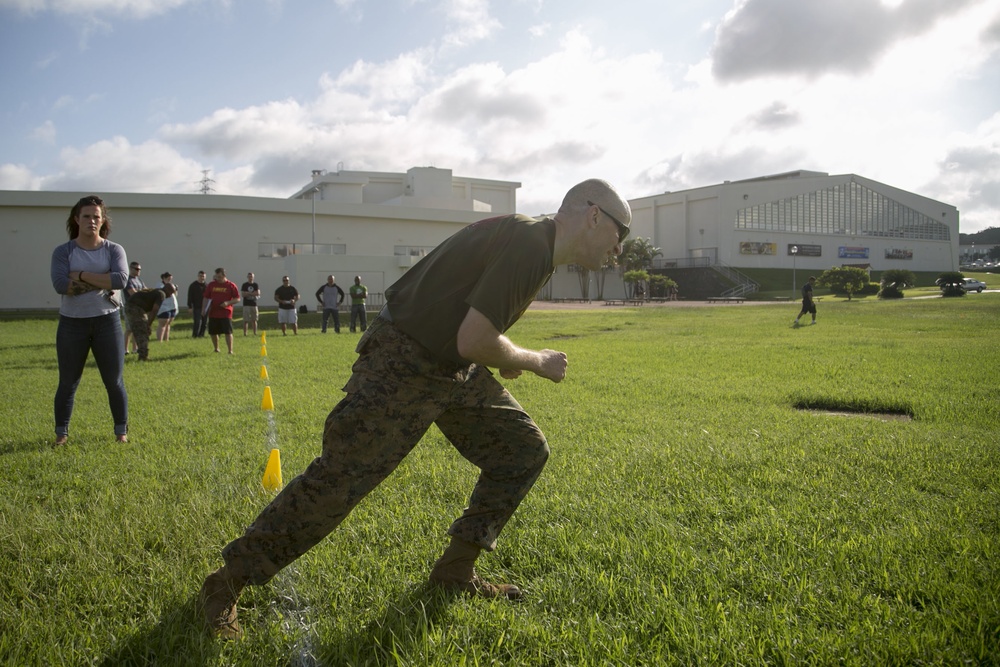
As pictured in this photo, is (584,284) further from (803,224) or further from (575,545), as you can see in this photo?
(575,545)

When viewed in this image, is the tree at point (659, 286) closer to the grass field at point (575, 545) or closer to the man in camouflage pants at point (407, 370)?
the grass field at point (575, 545)

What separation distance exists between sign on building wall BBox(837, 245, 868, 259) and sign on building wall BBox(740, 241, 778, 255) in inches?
442

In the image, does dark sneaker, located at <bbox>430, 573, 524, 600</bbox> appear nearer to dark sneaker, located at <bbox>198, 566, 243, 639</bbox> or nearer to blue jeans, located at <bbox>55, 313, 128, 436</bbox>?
dark sneaker, located at <bbox>198, 566, 243, 639</bbox>

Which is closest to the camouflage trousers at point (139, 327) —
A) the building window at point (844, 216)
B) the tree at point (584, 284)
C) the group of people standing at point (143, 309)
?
the group of people standing at point (143, 309)

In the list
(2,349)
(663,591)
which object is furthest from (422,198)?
(663,591)

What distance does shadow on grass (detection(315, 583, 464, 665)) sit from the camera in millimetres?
2412

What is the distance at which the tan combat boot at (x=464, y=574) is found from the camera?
2895mm

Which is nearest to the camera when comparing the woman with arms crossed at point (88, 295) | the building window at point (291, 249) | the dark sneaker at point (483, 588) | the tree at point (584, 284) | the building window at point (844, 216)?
the dark sneaker at point (483, 588)

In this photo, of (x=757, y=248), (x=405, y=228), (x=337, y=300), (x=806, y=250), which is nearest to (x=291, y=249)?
(x=405, y=228)

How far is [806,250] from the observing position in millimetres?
83938

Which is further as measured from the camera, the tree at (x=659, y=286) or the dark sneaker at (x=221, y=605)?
the tree at (x=659, y=286)

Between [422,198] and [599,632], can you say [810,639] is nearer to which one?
[599,632]

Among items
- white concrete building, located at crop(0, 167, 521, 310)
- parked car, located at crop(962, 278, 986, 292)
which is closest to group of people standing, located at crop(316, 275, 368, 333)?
white concrete building, located at crop(0, 167, 521, 310)

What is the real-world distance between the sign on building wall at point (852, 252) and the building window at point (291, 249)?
6500cm
